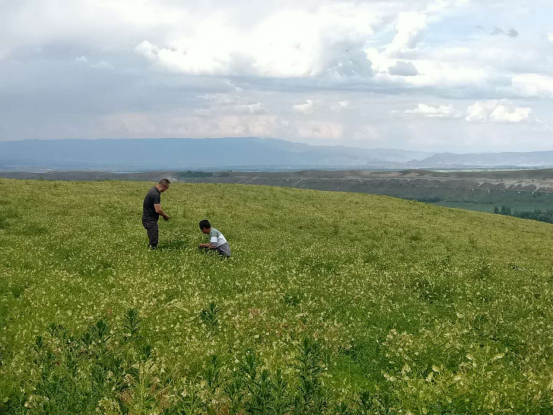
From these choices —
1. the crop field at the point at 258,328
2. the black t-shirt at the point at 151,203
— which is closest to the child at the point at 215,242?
the crop field at the point at 258,328

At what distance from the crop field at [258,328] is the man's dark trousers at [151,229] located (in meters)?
0.51

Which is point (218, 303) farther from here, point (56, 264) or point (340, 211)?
point (340, 211)

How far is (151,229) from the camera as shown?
70.4ft

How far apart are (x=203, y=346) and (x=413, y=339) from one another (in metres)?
5.44

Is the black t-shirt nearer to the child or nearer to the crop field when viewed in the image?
the crop field

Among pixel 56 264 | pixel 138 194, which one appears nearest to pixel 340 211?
pixel 138 194

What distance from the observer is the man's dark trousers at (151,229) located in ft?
69.8

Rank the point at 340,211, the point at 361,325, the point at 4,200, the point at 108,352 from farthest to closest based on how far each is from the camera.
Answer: the point at 340,211 → the point at 4,200 → the point at 361,325 → the point at 108,352

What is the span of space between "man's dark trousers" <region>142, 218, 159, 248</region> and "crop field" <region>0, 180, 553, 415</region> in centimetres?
51

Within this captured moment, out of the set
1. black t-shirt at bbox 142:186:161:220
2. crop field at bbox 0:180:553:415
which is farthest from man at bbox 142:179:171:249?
crop field at bbox 0:180:553:415

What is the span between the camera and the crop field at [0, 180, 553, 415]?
27.0ft

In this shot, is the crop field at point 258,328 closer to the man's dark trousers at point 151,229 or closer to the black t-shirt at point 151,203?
the man's dark trousers at point 151,229

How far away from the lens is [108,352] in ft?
34.6

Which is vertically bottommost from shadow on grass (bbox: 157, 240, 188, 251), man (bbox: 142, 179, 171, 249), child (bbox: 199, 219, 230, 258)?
shadow on grass (bbox: 157, 240, 188, 251)
